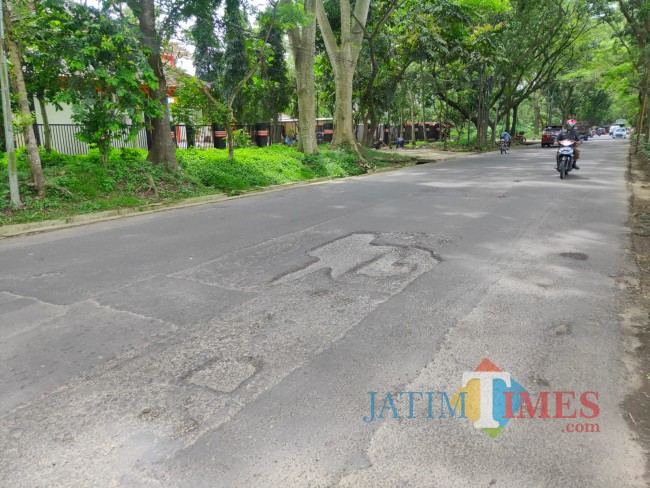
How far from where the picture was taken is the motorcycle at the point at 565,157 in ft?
49.9

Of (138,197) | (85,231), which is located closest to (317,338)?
(85,231)

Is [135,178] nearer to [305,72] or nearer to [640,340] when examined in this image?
[305,72]

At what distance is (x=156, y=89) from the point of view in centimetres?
1250

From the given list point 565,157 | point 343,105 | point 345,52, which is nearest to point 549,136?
point 343,105

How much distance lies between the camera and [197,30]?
13.1 meters

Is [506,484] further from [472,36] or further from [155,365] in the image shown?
[472,36]

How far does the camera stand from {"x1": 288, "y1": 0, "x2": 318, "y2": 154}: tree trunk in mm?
18188

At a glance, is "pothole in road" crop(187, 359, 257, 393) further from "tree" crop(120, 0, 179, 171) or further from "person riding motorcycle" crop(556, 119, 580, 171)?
"person riding motorcycle" crop(556, 119, 580, 171)

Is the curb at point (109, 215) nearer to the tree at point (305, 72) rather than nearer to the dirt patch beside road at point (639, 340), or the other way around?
the tree at point (305, 72)

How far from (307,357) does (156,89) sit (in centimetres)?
1096

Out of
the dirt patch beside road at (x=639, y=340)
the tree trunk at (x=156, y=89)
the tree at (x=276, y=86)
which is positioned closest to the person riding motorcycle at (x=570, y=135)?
the dirt patch beside road at (x=639, y=340)

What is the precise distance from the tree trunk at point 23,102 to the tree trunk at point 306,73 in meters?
10.6

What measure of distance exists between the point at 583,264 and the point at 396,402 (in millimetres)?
4045

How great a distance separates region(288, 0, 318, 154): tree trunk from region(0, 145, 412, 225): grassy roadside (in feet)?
4.86
